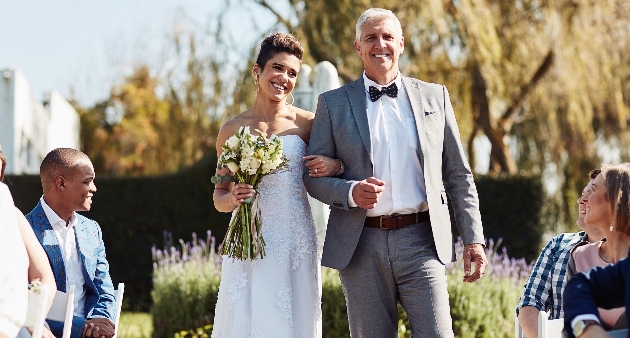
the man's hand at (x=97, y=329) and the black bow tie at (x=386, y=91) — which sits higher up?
the black bow tie at (x=386, y=91)

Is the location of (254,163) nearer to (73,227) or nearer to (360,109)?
(360,109)

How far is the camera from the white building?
608 inches

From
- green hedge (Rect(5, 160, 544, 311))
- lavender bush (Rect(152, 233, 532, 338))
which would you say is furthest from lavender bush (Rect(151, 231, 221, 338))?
green hedge (Rect(5, 160, 544, 311))

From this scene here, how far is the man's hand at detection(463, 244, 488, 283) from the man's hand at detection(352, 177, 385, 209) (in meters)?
0.57

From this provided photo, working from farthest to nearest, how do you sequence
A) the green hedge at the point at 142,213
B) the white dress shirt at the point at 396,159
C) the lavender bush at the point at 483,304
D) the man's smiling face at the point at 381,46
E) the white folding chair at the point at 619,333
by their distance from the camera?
the green hedge at the point at 142,213 < the lavender bush at the point at 483,304 < the man's smiling face at the point at 381,46 < the white dress shirt at the point at 396,159 < the white folding chair at the point at 619,333

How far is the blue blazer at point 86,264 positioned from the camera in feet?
13.2

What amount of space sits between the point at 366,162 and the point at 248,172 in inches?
22.2

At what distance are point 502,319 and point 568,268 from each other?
135 inches

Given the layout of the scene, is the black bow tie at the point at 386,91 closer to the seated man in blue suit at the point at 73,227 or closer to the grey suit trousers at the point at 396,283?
the grey suit trousers at the point at 396,283

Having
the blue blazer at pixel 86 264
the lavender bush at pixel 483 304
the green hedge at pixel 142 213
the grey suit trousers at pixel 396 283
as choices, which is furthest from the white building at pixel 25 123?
the grey suit trousers at pixel 396 283

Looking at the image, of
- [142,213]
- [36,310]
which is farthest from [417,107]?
[142,213]

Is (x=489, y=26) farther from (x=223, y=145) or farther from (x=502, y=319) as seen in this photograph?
(x=223, y=145)

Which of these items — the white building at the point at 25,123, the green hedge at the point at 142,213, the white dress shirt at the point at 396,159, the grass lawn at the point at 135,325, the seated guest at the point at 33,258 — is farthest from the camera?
the white building at the point at 25,123

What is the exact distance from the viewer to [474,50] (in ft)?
38.1
